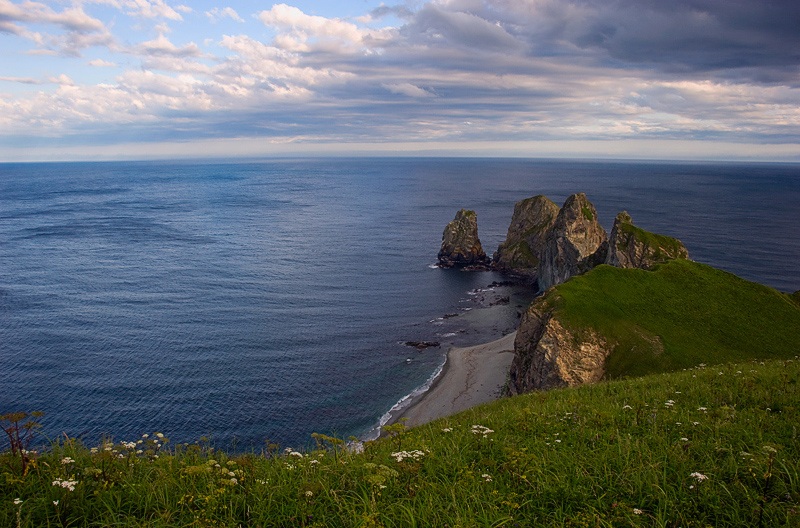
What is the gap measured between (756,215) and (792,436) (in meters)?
194

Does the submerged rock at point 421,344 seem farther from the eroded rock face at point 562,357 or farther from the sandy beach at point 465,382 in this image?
the eroded rock face at point 562,357

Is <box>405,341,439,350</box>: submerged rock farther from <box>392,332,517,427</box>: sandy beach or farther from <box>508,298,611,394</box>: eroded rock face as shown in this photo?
<box>508,298,611,394</box>: eroded rock face

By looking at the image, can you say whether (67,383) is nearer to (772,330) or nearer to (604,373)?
(604,373)

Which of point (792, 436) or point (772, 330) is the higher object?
point (792, 436)

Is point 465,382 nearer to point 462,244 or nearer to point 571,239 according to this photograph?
point 571,239

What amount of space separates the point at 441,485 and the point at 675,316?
4051 cm

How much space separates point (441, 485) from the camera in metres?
6.82

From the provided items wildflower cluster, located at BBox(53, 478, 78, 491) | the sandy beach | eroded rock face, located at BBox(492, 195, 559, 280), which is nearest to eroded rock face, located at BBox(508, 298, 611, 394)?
the sandy beach

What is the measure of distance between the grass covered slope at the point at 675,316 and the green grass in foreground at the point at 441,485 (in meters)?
29.7

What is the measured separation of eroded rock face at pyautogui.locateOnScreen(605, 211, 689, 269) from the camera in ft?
204

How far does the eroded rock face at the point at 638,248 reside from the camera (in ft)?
204

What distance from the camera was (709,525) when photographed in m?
5.56

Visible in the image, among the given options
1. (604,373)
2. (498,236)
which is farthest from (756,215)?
(604,373)

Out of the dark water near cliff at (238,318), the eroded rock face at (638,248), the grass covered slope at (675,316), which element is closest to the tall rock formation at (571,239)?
the dark water near cliff at (238,318)
